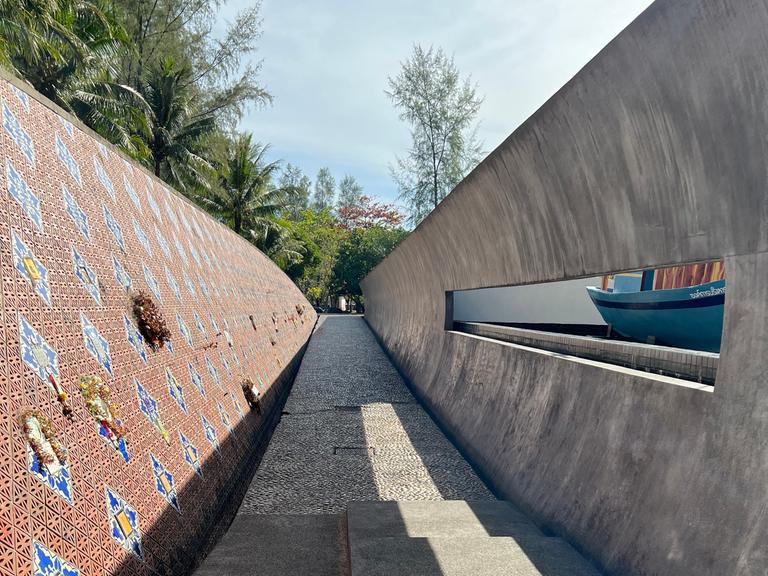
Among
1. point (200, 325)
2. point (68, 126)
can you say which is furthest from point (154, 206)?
point (68, 126)

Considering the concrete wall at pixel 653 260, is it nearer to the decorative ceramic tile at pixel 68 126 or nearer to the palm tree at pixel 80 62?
the decorative ceramic tile at pixel 68 126

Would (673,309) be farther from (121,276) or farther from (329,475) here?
(121,276)

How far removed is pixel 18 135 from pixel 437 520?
4.11m

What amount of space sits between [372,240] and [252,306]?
4233 centimetres

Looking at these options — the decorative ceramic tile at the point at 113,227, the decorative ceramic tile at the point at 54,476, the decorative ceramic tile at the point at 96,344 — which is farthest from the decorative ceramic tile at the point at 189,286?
the decorative ceramic tile at the point at 54,476

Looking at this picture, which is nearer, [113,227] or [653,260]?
[653,260]

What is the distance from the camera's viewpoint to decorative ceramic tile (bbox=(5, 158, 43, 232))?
301 cm

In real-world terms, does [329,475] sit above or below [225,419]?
below

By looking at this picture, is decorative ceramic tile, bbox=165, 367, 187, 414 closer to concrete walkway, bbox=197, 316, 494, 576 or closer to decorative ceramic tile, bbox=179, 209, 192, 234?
concrete walkway, bbox=197, 316, 494, 576

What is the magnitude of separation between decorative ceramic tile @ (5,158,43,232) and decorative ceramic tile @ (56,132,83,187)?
788 mm

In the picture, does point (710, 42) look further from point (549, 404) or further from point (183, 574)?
point (183, 574)

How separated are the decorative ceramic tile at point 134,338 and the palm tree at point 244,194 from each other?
32.7 meters

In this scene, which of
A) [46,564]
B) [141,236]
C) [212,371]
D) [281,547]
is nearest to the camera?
[46,564]

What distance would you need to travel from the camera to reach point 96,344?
3400 mm
